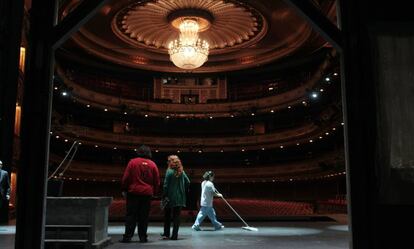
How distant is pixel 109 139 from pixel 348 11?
3521 centimetres

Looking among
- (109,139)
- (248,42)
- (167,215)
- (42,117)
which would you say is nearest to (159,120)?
(109,139)

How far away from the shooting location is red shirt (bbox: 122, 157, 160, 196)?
8.59 metres

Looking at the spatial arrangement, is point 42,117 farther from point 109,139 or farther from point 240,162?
point 240,162

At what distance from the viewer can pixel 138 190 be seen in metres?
8.57

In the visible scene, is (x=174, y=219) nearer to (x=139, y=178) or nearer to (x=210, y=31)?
(x=139, y=178)

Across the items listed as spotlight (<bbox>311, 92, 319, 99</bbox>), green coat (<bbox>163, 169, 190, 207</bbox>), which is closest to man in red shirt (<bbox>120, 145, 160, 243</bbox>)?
green coat (<bbox>163, 169, 190, 207</bbox>)

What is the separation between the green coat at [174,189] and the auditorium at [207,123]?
0.02 m

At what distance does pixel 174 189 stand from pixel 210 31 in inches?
830

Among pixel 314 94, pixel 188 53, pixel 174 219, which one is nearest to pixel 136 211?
pixel 174 219

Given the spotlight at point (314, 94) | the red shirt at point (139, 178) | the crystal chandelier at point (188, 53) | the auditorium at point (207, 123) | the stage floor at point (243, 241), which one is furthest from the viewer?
the spotlight at point (314, 94)

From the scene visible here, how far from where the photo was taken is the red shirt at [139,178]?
8594 millimetres

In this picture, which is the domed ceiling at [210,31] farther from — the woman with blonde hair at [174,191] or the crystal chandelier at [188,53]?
the woman with blonde hair at [174,191]

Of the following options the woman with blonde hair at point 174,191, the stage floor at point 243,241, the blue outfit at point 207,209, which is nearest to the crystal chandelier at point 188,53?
the blue outfit at point 207,209

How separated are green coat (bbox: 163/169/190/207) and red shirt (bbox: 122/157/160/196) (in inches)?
24.6
